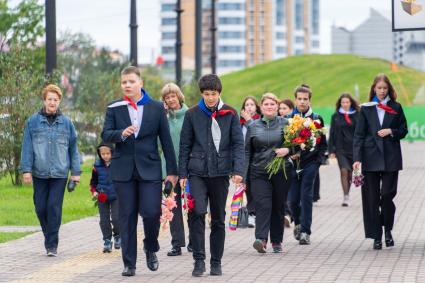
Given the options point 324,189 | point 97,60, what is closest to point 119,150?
point 324,189

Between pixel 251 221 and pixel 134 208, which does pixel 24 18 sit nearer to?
pixel 251 221

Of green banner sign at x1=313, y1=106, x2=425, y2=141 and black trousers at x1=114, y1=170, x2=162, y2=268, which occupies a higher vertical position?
green banner sign at x1=313, y1=106, x2=425, y2=141

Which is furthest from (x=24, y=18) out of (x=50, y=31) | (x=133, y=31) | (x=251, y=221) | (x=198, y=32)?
(x=251, y=221)

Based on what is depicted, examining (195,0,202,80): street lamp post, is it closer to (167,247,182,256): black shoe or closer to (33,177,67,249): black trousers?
(33,177,67,249): black trousers

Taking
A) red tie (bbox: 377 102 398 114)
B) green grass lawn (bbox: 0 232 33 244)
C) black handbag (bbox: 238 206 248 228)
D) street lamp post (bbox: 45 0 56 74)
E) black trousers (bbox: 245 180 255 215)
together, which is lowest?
green grass lawn (bbox: 0 232 33 244)

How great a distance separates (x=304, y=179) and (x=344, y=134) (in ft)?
20.8

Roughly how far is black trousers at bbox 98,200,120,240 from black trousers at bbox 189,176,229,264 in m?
2.27

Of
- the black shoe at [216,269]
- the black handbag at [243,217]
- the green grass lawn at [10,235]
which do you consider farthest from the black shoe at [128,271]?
the black handbag at [243,217]

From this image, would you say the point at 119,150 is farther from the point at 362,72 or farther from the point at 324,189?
the point at 362,72

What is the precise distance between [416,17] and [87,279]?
16.7 ft

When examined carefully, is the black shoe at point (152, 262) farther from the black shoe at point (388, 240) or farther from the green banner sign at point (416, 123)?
the green banner sign at point (416, 123)

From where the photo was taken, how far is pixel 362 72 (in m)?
109

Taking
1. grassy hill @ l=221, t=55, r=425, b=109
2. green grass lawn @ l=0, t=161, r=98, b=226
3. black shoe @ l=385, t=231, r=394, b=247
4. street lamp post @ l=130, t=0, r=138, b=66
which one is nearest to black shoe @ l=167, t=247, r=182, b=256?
black shoe @ l=385, t=231, r=394, b=247

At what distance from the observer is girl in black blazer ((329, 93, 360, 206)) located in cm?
2061
